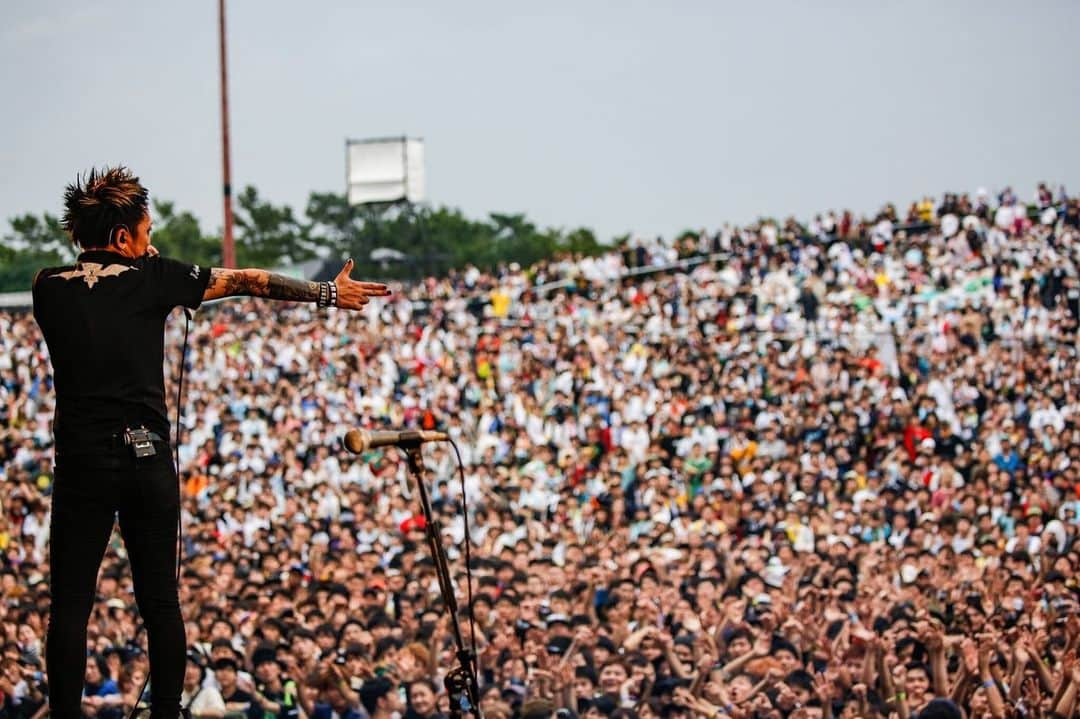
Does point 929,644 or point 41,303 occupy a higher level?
point 41,303

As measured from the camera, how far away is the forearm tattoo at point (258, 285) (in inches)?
142

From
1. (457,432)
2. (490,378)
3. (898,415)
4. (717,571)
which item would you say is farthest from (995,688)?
(490,378)

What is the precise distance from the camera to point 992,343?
1677 cm

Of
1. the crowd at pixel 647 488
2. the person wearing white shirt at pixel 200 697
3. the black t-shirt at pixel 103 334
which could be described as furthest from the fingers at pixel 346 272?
the person wearing white shirt at pixel 200 697

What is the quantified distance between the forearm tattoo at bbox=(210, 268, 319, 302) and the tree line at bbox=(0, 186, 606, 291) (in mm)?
16626

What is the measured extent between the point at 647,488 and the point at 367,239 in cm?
2415

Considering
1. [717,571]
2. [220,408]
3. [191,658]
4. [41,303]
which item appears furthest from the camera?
[220,408]

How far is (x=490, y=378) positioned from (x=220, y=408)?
3491mm

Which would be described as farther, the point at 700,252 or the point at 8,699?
the point at 700,252

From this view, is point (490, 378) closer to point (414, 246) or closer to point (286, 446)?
point (286, 446)

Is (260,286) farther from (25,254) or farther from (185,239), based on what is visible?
(185,239)

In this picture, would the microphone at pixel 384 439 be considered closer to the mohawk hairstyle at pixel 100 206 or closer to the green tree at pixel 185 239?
the mohawk hairstyle at pixel 100 206

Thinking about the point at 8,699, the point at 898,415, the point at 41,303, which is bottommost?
the point at 8,699

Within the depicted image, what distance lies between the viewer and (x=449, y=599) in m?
3.76
